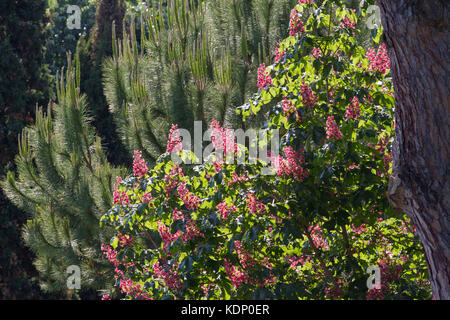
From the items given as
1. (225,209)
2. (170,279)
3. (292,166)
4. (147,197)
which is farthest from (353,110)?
(170,279)

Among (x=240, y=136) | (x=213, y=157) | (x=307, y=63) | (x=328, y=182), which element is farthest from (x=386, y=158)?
(x=240, y=136)

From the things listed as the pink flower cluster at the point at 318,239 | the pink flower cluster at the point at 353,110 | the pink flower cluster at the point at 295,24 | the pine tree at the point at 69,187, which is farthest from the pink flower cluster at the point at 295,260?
the pine tree at the point at 69,187

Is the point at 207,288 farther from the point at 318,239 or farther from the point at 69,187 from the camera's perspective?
the point at 69,187

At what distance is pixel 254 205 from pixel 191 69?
391cm

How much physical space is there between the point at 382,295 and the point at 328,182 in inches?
26.0

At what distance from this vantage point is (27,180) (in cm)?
757

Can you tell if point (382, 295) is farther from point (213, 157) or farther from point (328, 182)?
point (213, 157)

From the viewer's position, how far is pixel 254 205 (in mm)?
3000

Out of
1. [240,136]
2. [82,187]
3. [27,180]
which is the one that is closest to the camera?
[240,136]

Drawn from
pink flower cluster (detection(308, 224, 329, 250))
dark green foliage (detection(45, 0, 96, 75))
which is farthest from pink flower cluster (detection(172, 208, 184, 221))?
dark green foliage (detection(45, 0, 96, 75))

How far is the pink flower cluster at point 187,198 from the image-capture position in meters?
3.07

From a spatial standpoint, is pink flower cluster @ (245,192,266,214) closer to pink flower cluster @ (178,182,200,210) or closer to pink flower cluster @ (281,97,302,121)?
pink flower cluster @ (178,182,200,210)

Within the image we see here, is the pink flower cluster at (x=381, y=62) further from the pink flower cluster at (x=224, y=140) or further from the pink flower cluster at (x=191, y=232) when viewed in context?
the pink flower cluster at (x=191, y=232)

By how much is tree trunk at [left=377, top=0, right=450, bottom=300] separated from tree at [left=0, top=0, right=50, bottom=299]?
8.39m
